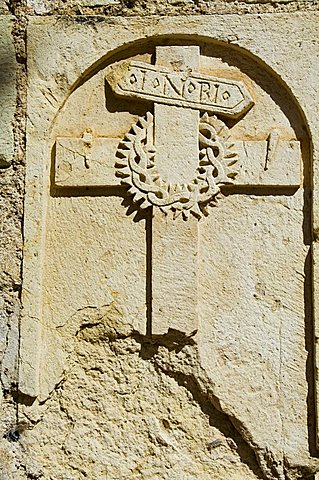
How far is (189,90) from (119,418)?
1162 mm

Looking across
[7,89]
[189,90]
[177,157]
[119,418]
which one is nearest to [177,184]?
[177,157]

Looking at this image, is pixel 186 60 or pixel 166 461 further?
pixel 186 60

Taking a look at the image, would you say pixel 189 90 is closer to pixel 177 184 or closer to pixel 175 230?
pixel 177 184

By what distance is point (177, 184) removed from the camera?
2.50 metres

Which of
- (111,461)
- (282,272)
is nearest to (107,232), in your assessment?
(282,272)

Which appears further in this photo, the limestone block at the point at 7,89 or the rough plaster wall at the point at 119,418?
the limestone block at the point at 7,89

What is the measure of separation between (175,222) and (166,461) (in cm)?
80

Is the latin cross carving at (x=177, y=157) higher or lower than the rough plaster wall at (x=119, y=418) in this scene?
higher

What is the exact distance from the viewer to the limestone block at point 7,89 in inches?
101

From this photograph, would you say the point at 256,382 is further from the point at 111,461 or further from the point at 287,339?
the point at 111,461

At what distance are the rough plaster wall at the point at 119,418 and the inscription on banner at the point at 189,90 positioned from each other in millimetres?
781

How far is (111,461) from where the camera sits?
2.42 metres

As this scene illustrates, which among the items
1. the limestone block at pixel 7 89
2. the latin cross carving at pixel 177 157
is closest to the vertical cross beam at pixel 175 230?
the latin cross carving at pixel 177 157

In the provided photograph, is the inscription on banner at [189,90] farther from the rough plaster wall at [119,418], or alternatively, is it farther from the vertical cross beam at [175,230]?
the rough plaster wall at [119,418]
